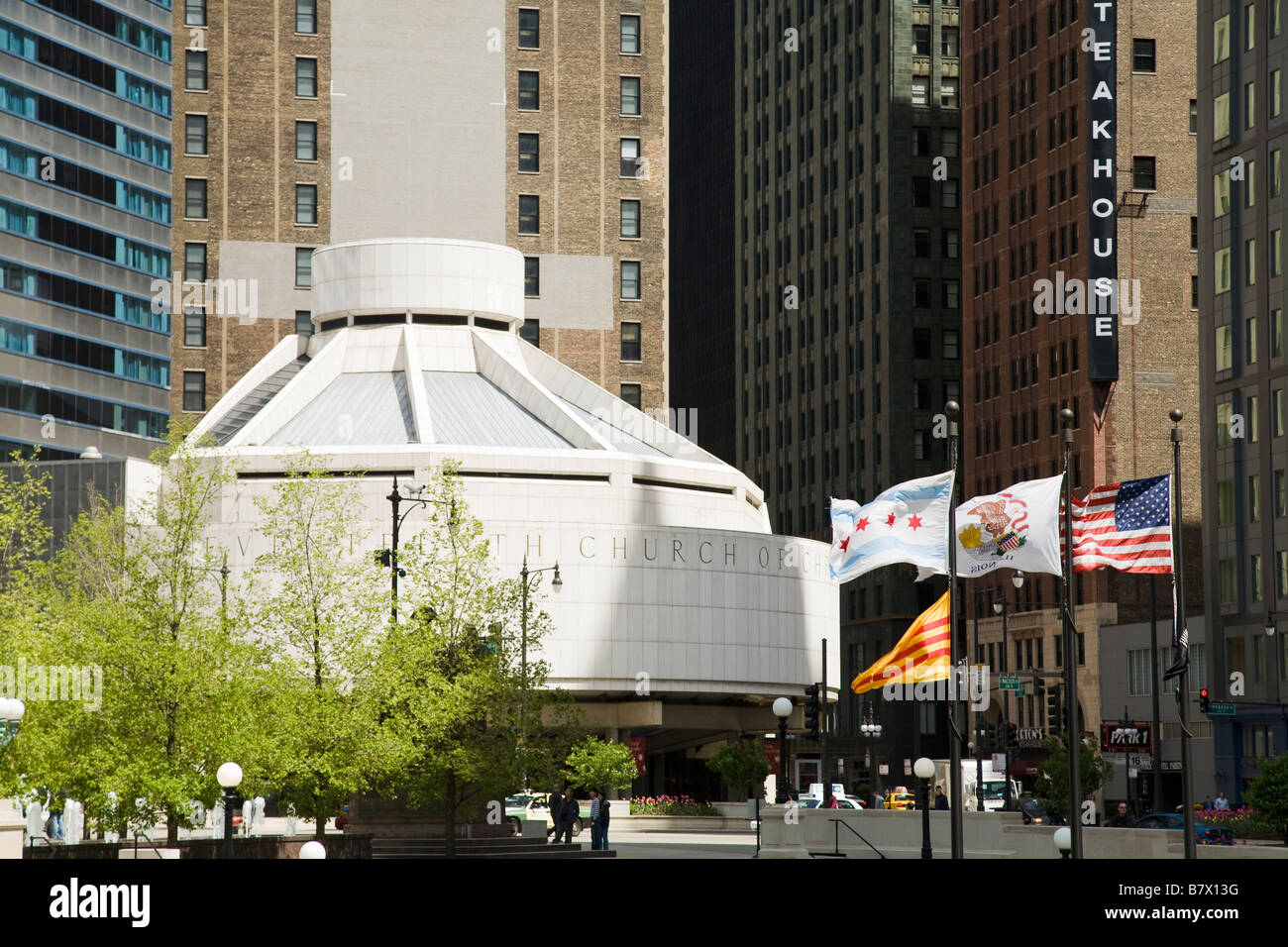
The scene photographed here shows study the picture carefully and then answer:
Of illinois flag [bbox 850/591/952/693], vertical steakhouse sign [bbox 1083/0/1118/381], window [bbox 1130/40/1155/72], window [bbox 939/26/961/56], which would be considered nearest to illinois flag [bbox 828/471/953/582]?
illinois flag [bbox 850/591/952/693]

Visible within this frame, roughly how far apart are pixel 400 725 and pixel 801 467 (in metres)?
125

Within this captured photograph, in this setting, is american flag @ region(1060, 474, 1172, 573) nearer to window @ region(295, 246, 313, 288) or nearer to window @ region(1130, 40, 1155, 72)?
window @ region(1130, 40, 1155, 72)

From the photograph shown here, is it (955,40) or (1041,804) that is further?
(955,40)

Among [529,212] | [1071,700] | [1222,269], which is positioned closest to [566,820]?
[1071,700]

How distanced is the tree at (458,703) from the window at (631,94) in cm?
9031

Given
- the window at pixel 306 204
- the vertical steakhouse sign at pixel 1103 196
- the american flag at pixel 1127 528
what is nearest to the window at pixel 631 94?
the window at pixel 306 204

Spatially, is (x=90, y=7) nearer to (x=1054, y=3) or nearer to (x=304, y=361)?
(x=304, y=361)

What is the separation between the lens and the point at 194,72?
13375cm

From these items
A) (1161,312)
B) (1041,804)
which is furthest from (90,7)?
(1041,804)

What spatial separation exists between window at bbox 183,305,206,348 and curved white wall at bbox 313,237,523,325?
13.2 meters

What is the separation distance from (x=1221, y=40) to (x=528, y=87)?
2225 inches

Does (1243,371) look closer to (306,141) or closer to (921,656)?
(921,656)

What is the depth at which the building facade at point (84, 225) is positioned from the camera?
120 meters

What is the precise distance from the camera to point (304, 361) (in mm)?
125062
